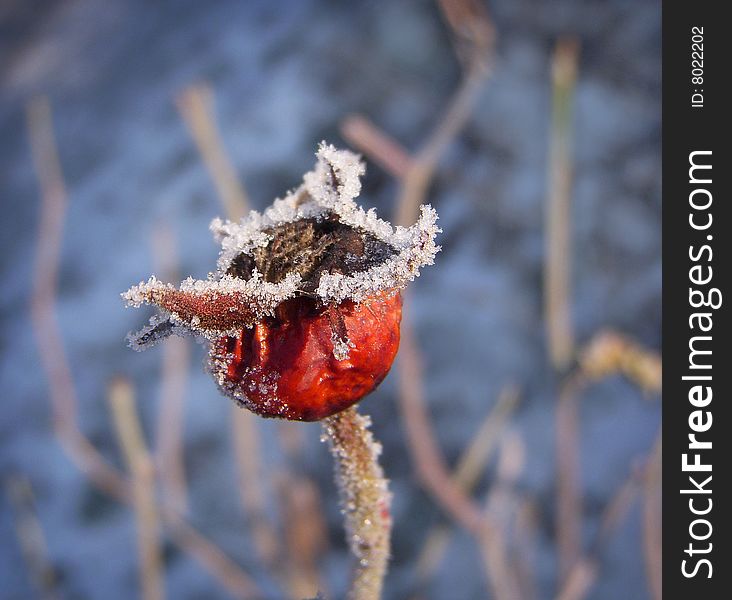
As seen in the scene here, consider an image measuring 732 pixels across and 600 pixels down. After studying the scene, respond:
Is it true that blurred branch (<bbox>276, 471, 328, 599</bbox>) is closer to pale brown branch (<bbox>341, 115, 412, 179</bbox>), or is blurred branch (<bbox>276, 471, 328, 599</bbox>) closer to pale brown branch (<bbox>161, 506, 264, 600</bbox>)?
pale brown branch (<bbox>161, 506, 264, 600</bbox>)

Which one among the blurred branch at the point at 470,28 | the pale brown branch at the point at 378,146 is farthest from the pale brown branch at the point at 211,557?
the blurred branch at the point at 470,28

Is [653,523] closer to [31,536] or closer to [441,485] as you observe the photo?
[441,485]

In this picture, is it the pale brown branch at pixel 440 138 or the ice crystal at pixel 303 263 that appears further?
the pale brown branch at pixel 440 138

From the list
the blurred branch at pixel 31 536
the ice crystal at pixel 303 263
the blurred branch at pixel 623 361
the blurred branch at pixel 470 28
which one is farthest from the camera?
the blurred branch at pixel 470 28

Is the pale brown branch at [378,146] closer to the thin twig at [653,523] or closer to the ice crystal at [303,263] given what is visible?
the thin twig at [653,523]

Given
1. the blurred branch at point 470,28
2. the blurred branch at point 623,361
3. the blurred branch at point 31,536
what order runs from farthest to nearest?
the blurred branch at point 470,28, the blurred branch at point 31,536, the blurred branch at point 623,361

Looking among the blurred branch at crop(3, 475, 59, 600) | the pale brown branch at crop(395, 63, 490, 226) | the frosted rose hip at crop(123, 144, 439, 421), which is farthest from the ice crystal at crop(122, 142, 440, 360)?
the blurred branch at crop(3, 475, 59, 600)
